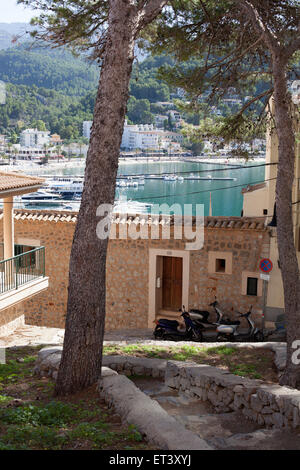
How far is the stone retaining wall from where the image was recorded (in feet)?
16.7

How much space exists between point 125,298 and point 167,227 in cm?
220

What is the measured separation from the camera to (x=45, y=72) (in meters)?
120

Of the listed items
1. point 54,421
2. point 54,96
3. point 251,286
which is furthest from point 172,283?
point 54,96

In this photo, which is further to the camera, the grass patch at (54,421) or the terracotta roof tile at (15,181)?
the terracotta roof tile at (15,181)

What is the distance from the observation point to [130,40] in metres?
5.97

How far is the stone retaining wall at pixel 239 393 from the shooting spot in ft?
16.7

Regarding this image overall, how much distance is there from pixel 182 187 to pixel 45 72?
215 feet

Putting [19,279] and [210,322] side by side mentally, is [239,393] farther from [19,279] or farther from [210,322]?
[210,322]

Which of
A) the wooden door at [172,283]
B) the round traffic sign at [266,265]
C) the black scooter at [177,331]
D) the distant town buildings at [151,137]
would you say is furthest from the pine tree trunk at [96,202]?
the distant town buildings at [151,137]

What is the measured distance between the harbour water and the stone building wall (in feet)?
64.3

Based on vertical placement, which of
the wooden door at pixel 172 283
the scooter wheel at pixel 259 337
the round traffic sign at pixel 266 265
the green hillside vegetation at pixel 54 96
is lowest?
the scooter wheel at pixel 259 337

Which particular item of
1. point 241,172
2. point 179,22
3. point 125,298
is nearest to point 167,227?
point 125,298

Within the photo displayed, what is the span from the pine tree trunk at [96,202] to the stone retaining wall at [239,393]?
4.04ft

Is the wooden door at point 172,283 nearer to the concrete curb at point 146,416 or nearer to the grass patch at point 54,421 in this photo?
the grass patch at point 54,421
